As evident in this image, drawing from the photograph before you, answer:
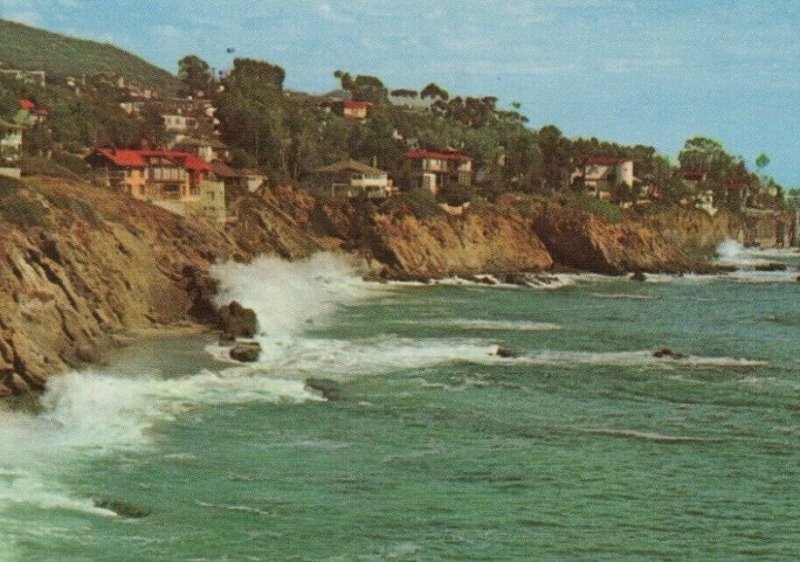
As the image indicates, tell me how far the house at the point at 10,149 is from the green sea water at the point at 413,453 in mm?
24995

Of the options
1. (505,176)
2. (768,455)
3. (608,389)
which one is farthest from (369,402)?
(505,176)

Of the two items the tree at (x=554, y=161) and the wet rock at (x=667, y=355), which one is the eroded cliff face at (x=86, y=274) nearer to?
the wet rock at (x=667, y=355)

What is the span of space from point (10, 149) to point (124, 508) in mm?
59197

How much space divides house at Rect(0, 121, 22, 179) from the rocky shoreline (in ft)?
7.47

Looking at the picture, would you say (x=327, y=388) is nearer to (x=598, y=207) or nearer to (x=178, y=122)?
(x=598, y=207)

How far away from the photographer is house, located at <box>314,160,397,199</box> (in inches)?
5032

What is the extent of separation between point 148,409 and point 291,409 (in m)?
5.15

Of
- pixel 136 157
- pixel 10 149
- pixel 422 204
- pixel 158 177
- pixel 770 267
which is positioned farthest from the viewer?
pixel 770 267

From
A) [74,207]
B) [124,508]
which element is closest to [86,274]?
[74,207]

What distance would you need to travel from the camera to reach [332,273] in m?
103

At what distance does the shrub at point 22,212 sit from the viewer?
2338 inches

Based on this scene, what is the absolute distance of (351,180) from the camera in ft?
422

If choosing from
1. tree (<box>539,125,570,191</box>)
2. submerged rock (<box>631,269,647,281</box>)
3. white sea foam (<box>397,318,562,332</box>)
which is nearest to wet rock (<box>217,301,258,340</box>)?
white sea foam (<box>397,318,562,332</box>)

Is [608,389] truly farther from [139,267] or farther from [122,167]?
[122,167]
